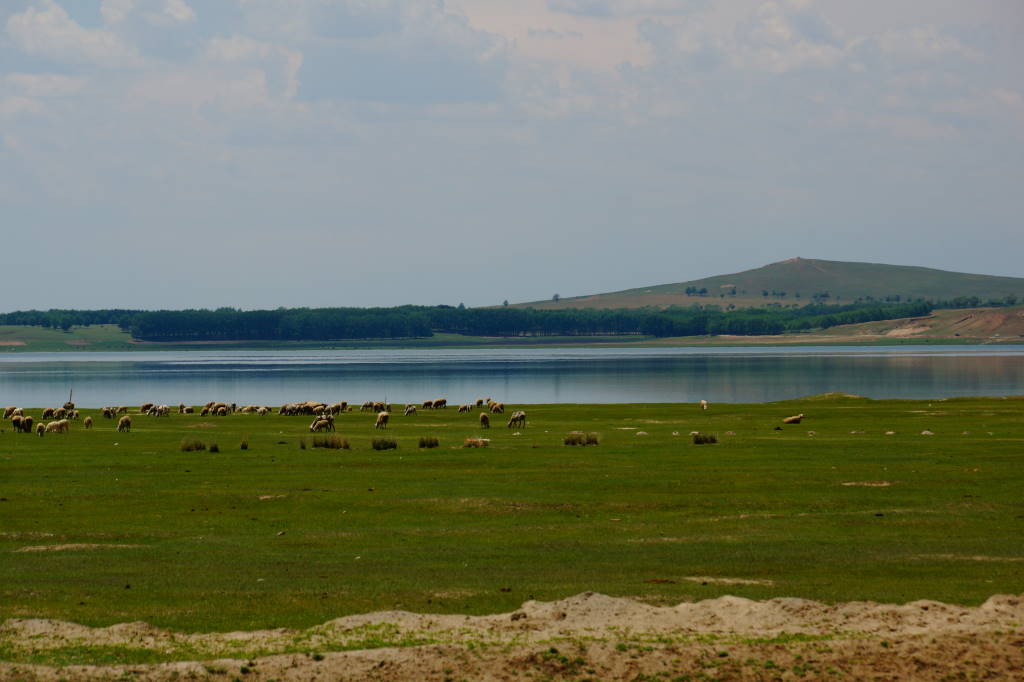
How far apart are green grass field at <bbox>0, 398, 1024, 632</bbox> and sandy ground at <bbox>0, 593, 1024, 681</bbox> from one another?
31.5 inches

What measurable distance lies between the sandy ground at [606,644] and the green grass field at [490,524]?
0.80 m

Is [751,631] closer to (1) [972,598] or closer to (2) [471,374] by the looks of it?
(1) [972,598]

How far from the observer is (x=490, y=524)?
21.5 m

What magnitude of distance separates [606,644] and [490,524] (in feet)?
31.1

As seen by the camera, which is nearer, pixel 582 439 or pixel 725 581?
pixel 725 581

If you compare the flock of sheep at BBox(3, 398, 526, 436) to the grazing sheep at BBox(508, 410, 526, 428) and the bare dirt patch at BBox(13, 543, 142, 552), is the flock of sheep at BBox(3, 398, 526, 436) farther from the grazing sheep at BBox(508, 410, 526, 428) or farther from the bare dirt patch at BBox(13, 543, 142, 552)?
the bare dirt patch at BBox(13, 543, 142, 552)

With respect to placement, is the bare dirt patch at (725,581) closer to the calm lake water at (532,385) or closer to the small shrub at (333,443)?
the small shrub at (333,443)

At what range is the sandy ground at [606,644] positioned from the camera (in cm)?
1144

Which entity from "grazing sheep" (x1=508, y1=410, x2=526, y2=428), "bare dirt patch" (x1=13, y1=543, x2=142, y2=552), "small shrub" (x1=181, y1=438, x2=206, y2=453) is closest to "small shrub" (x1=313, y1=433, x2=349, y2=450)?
"small shrub" (x1=181, y1=438, x2=206, y2=453)

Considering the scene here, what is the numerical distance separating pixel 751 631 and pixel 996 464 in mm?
20193

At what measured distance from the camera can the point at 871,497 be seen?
24344mm

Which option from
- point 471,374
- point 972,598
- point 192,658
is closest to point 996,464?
point 972,598

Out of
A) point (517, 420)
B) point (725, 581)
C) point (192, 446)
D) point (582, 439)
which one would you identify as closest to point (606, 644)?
point (725, 581)

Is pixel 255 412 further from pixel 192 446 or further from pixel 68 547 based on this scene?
pixel 68 547
